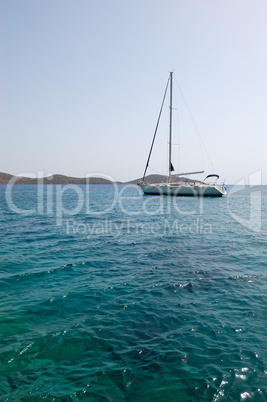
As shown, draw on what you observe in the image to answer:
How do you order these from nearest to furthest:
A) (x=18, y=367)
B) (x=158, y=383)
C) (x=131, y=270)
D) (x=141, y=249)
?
(x=158, y=383), (x=18, y=367), (x=131, y=270), (x=141, y=249)

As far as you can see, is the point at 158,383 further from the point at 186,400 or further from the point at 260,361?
the point at 260,361

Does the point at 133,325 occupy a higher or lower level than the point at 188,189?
lower

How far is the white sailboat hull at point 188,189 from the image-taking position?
57406mm

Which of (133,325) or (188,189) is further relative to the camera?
(188,189)

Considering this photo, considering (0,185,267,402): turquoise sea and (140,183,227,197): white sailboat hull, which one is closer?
(0,185,267,402): turquoise sea

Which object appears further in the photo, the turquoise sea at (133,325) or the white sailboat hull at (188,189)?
the white sailboat hull at (188,189)

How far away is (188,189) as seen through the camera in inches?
2291

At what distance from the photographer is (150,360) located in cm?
575

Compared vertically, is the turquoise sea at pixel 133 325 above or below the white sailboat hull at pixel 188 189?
below

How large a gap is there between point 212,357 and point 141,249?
1010 centimetres

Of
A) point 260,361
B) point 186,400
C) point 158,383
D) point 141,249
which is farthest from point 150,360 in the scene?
point 141,249

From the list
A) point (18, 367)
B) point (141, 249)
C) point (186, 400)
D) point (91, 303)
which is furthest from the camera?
point (141, 249)

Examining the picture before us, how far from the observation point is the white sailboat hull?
5741 centimetres

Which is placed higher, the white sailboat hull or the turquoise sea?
the white sailboat hull
